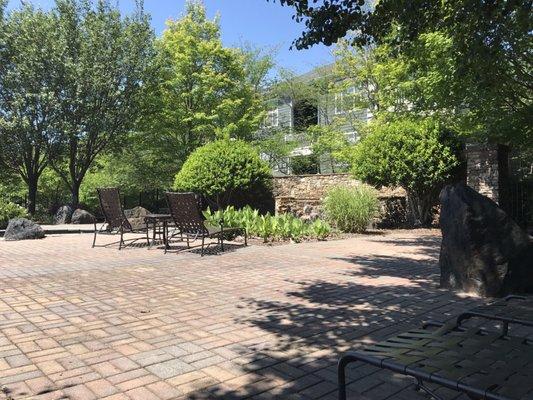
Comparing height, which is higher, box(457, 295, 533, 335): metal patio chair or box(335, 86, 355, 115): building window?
box(335, 86, 355, 115): building window

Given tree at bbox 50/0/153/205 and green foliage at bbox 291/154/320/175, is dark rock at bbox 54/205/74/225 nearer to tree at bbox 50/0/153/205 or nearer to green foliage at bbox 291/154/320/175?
tree at bbox 50/0/153/205

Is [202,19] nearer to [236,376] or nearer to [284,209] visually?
[284,209]

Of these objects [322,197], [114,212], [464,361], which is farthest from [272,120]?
[464,361]

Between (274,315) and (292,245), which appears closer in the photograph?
(274,315)

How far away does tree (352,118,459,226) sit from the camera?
12.8 meters

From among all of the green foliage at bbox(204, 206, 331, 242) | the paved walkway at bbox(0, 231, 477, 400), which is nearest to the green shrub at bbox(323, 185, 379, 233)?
the green foliage at bbox(204, 206, 331, 242)

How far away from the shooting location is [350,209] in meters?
12.7

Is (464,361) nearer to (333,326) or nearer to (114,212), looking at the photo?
(333,326)

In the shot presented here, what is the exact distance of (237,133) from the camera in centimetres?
2345

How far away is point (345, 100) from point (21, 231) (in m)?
17.0

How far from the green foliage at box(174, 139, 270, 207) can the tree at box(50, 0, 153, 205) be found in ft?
23.2

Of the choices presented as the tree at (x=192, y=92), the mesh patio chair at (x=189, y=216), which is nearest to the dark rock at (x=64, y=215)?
the tree at (x=192, y=92)

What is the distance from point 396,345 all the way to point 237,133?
2166 cm

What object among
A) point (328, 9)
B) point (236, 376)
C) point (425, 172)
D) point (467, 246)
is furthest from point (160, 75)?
point (236, 376)
